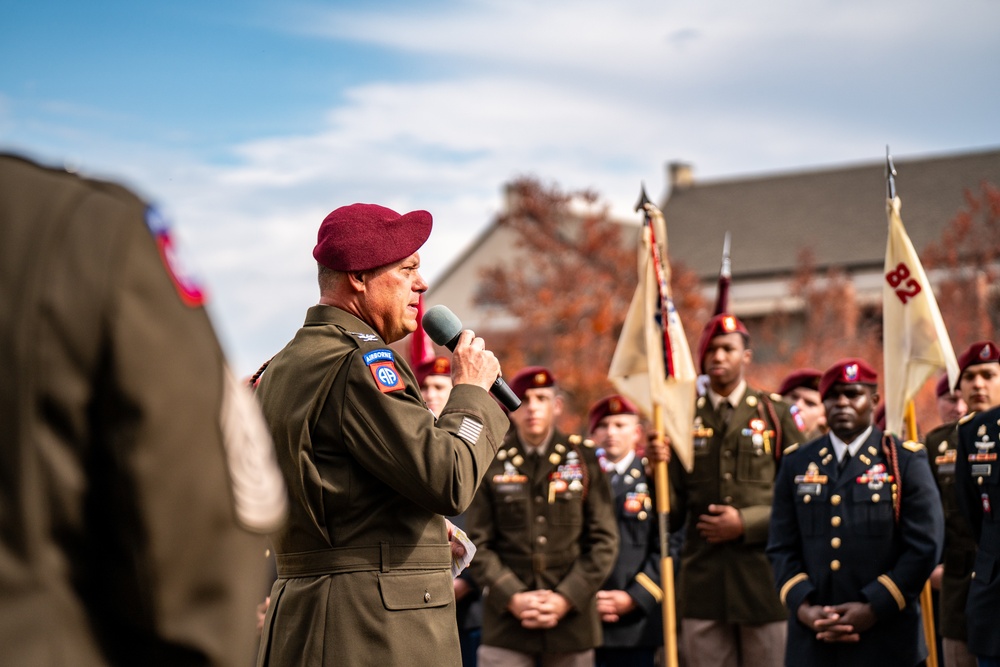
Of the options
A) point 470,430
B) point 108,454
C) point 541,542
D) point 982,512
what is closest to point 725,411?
point 541,542

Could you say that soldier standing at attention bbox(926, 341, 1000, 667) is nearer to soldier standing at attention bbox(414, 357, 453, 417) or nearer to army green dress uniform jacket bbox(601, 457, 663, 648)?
army green dress uniform jacket bbox(601, 457, 663, 648)

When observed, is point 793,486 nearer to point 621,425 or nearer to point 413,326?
point 621,425

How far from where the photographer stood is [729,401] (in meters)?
8.37

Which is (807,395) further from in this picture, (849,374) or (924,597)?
(849,374)

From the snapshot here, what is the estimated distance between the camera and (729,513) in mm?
7992

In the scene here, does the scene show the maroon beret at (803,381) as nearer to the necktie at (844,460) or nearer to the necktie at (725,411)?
the necktie at (725,411)

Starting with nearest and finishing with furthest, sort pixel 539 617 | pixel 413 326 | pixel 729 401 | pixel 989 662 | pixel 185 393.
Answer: pixel 185 393 < pixel 413 326 < pixel 989 662 < pixel 539 617 < pixel 729 401

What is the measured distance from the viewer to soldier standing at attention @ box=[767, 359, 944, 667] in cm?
669

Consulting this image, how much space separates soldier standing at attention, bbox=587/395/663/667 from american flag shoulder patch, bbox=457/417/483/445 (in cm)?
495

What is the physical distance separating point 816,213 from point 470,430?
41942mm

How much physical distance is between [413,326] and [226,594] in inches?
103

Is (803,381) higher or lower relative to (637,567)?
higher

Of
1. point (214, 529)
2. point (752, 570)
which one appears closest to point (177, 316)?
point (214, 529)

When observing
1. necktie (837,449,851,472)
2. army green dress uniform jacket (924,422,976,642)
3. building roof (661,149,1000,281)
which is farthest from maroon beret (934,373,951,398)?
building roof (661,149,1000,281)
